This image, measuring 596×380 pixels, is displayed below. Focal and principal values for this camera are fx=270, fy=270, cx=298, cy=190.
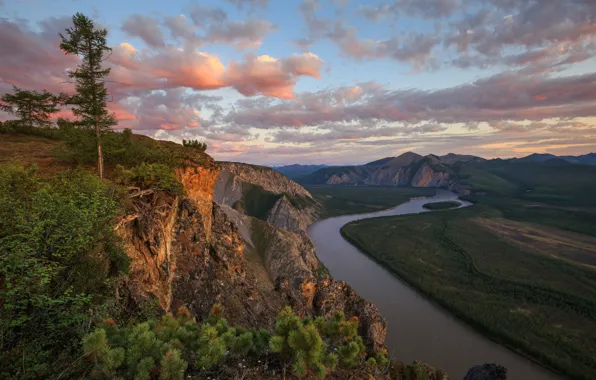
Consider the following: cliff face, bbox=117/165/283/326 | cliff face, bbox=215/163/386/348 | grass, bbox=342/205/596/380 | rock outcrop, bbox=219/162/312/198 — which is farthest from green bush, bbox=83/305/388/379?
rock outcrop, bbox=219/162/312/198

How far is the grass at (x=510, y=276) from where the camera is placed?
50469 mm

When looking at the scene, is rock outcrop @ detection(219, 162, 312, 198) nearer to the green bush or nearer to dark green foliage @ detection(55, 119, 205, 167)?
dark green foliage @ detection(55, 119, 205, 167)

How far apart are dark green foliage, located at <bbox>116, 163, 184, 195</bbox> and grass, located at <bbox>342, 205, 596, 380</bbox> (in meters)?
Answer: 65.1

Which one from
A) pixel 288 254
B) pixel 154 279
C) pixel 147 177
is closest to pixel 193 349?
pixel 154 279

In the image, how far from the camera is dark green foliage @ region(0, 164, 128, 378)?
7.82m

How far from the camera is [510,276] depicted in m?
78.1

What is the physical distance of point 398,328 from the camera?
5819 cm

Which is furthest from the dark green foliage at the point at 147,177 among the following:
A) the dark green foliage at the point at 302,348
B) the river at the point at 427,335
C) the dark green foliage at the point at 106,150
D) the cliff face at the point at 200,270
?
the river at the point at 427,335

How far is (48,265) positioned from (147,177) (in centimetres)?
1740

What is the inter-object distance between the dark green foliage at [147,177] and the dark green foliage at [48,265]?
26.4 feet

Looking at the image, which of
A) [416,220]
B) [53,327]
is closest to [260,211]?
[416,220]

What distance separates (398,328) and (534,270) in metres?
55.5

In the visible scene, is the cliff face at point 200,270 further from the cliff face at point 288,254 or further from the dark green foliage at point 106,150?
the dark green foliage at point 106,150

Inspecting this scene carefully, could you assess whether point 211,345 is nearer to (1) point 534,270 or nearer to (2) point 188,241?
(2) point 188,241
